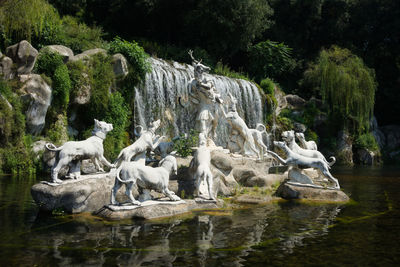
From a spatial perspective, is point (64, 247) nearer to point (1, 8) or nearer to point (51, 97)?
point (51, 97)

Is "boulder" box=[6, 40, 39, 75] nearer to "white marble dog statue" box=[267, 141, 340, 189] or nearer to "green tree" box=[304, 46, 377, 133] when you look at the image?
"white marble dog statue" box=[267, 141, 340, 189]

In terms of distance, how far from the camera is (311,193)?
9.64 meters

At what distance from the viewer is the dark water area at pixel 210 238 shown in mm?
4598

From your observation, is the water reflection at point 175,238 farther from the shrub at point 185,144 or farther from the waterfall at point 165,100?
the waterfall at point 165,100

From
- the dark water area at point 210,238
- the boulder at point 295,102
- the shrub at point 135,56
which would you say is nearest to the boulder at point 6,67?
the shrub at point 135,56

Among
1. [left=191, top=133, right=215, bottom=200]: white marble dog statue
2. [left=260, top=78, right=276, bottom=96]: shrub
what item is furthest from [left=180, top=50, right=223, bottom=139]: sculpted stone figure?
[left=260, top=78, right=276, bottom=96]: shrub

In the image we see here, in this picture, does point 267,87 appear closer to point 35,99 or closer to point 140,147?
point 35,99

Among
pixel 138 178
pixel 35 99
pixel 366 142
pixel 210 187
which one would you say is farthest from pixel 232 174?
pixel 366 142

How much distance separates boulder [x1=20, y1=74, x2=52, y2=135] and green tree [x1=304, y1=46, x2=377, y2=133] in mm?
20667

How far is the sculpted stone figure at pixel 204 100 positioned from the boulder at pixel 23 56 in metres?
8.66

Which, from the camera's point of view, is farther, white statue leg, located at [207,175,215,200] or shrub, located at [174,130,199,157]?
shrub, located at [174,130,199,157]

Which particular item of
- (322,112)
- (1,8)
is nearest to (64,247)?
(1,8)

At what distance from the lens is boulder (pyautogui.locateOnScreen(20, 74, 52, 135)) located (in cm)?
1537

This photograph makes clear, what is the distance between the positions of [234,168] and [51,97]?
9623 mm
